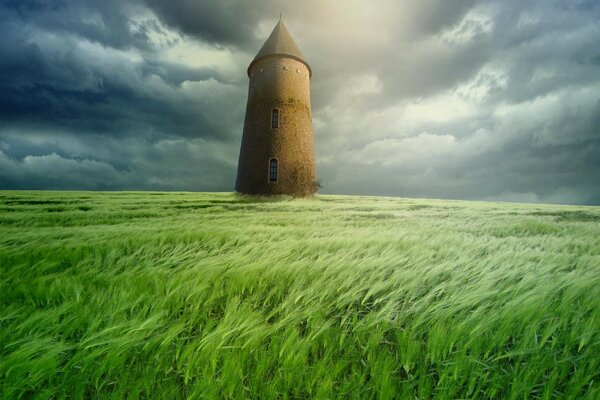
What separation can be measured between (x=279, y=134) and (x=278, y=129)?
1.30ft

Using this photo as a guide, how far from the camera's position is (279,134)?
18.4 metres

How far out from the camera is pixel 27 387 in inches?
34.6

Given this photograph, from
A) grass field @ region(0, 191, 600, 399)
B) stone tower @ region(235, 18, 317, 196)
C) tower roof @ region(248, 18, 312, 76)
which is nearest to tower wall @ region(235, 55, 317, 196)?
stone tower @ region(235, 18, 317, 196)

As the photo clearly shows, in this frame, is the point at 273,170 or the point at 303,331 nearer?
the point at 303,331

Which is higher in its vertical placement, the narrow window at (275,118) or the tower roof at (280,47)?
the tower roof at (280,47)

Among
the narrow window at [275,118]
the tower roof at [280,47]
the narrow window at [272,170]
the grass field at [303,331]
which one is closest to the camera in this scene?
the grass field at [303,331]

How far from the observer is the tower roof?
1912 cm

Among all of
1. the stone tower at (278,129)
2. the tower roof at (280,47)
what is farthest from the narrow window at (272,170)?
the tower roof at (280,47)

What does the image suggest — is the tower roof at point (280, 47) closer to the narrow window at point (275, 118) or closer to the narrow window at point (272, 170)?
the narrow window at point (275, 118)

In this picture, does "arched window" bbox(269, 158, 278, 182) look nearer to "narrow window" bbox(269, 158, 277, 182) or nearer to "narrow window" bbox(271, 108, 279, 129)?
"narrow window" bbox(269, 158, 277, 182)

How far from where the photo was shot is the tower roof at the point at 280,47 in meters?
19.1

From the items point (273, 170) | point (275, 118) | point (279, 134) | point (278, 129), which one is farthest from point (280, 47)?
point (273, 170)

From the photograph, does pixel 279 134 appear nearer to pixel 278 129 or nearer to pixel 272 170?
pixel 278 129

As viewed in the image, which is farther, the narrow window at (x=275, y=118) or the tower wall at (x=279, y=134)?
the narrow window at (x=275, y=118)
